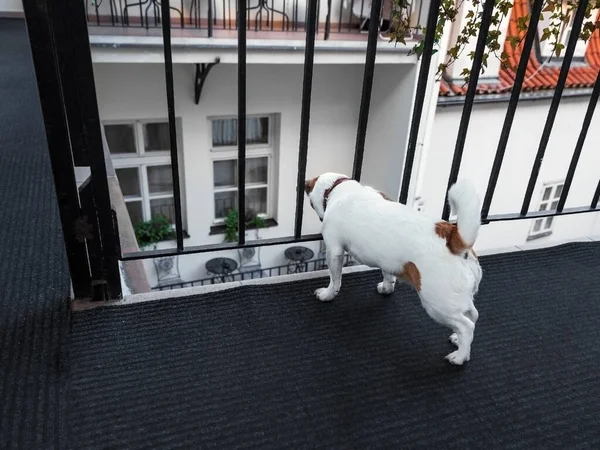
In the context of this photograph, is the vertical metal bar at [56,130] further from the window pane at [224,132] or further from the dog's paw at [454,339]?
the window pane at [224,132]

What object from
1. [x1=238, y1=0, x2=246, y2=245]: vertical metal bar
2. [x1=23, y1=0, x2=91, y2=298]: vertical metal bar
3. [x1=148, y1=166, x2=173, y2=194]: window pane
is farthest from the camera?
[x1=148, y1=166, x2=173, y2=194]: window pane

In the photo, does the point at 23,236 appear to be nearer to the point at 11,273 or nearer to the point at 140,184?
the point at 11,273

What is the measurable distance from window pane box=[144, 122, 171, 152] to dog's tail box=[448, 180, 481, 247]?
3.72 metres

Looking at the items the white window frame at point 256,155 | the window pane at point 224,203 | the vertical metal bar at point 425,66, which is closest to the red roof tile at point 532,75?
the white window frame at point 256,155

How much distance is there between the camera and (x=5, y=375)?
3.09 feet

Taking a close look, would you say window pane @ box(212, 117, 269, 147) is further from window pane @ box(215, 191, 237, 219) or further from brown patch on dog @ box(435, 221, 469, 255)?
brown patch on dog @ box(435, 221, 469, 255)

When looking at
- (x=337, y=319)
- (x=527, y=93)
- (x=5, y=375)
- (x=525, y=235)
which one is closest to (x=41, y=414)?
(x=5, y=375)

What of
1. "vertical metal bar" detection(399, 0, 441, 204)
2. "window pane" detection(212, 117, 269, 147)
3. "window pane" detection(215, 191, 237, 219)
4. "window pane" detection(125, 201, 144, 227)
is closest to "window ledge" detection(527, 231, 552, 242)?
"window pane" detection(212, 117, 269, 147)

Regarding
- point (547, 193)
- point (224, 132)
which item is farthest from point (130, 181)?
point (547, 193)

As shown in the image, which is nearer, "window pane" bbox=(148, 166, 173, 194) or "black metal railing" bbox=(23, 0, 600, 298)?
"black metal railing" bbox=(23, 0, 600, 298)

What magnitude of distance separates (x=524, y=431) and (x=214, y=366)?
65 cm

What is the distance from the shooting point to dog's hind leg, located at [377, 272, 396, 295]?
4.18 feet

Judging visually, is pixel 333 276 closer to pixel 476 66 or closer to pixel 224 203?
pixel 476 66

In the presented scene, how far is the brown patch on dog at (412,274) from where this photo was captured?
0.99m
